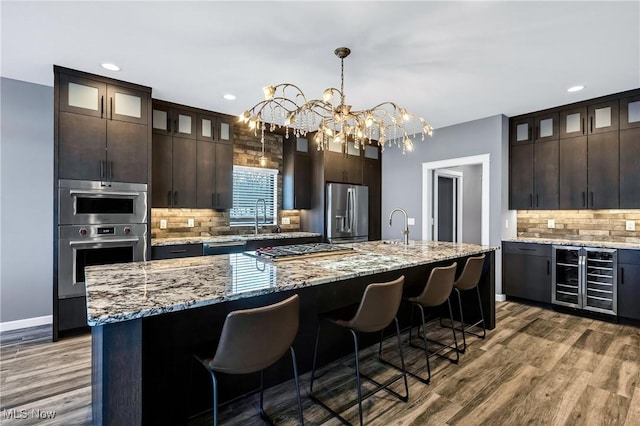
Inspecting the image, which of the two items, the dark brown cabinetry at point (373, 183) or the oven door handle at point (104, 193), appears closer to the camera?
the oven door handle at point (104, 193)

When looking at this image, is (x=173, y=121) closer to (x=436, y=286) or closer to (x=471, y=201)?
(x=436, y=286)

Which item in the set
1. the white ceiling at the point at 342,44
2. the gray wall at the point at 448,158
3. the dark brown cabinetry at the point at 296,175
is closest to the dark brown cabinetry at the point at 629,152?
the white ceiling at the point at 342,44

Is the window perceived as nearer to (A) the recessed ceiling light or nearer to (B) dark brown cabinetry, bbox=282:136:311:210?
(B) dark brown cabinetry, bbox=282:136:311:210

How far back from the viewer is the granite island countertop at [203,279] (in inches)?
48.4

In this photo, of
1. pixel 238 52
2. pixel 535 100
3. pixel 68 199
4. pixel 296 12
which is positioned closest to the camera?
pixel 296 12

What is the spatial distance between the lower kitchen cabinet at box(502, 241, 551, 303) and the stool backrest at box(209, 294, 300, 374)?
4.03m

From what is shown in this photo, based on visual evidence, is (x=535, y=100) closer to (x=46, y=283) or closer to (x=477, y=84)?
(x=477, y=84)

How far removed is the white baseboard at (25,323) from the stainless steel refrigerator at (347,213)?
12.1 ft

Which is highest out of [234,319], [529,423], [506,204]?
[506,204]

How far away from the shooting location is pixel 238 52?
2814mm

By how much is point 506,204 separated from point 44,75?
5.85 meters

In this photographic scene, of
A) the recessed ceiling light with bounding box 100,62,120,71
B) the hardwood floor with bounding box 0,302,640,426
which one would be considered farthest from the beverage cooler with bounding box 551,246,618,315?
the recessed ceiling light with bounding box 100,62,120,71

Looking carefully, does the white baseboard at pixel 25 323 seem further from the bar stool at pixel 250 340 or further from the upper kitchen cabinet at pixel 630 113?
the upper kitchen cabinet at pixel 630 113

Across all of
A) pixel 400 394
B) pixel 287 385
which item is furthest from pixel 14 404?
pixel 400 394
